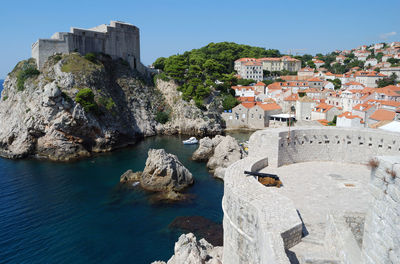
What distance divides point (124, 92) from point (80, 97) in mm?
11025

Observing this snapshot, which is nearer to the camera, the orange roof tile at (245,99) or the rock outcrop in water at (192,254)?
the rock outcrop in water at (192,254)

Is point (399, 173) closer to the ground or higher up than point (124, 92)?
closer to the ground

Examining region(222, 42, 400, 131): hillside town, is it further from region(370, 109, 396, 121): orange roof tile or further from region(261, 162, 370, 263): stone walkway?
region(261, 162, 370, 263): stone walkway

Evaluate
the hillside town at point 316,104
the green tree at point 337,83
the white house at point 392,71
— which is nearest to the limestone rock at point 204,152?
the hillside town at point 316,104

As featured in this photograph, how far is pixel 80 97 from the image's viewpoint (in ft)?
109

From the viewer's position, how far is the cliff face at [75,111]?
31.5 metres

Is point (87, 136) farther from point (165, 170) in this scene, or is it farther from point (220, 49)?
point (220, 49)

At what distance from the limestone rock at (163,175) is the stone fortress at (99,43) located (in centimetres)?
2556

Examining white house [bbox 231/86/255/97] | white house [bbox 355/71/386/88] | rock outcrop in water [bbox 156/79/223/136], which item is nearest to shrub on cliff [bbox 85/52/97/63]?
rock outcrop in water [bbox 156/79/223/136]

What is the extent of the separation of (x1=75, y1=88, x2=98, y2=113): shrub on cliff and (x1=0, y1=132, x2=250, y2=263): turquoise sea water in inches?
306

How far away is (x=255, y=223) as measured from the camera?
8406mm

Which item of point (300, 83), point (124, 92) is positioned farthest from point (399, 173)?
point (300, 83)

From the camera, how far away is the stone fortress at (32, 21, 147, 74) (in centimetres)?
3844

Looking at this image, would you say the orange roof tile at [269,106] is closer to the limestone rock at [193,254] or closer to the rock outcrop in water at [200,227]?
the rock outcrop in water at [200,227]
